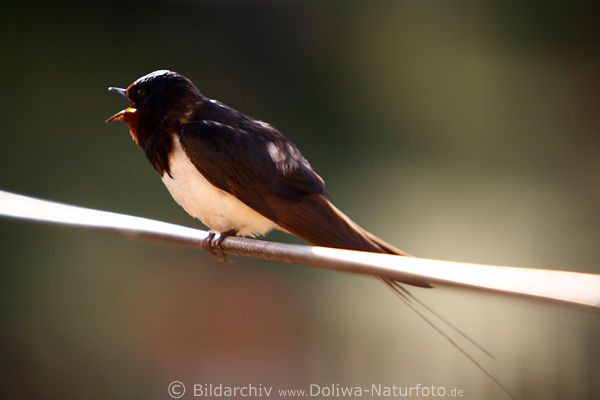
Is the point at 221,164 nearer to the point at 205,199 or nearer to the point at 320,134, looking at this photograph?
the point at 205,199

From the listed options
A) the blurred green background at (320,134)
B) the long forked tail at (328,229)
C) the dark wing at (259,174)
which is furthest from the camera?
the blurred green background at (320,134)

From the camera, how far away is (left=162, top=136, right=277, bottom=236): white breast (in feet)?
3.50

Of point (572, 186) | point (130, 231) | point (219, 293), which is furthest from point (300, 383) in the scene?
point (130, 231)

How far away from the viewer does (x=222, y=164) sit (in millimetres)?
1049

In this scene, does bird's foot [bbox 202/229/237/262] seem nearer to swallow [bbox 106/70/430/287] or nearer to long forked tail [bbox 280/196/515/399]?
swallow [bbox 106/70/430/287]

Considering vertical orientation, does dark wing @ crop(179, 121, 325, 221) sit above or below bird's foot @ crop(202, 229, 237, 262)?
above

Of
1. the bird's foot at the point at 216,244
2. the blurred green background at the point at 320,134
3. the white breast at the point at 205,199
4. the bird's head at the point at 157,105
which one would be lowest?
the bird's foot at the point at 216,244

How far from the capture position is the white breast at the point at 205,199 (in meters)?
1.07

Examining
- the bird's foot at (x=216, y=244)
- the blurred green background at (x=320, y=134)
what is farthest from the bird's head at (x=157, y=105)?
the blurred green background at (x=320, y=134)

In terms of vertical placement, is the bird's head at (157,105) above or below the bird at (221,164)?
above

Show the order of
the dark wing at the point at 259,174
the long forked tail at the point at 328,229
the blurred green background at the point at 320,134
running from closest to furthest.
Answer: the long forked tail at the point at 328,229, the dark wing at the point at 259,174, the blurred green background at the point at 320,134

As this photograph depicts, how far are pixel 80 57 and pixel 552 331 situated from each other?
2591 millimetres

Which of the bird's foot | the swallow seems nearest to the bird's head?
the swallow

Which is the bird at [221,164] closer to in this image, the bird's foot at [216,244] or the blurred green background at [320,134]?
the bird's foot at [216,244]
